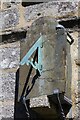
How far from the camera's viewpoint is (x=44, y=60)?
1.91 m

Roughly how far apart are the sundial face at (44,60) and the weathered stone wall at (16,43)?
96 millimetres

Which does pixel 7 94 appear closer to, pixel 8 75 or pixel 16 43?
pixel 8 75

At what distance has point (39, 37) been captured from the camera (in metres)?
1.96

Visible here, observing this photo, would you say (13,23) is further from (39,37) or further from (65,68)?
(65,68)

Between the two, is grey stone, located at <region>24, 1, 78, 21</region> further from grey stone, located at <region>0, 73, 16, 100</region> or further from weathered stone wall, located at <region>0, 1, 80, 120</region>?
grey stone, located at <region>0, 73, 16, 100</region>

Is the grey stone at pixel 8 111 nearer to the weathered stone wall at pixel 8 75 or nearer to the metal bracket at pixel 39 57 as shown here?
the weathered stone wall at pixel 8 75

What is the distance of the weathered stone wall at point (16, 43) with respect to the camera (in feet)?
6.52

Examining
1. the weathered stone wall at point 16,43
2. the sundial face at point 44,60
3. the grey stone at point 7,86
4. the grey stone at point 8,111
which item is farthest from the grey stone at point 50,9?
the grey stone at point 8,111

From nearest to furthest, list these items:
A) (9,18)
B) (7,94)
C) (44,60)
A: (44,60) < (7,94) < (9,18)

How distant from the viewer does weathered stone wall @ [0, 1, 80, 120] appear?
1.99 metres

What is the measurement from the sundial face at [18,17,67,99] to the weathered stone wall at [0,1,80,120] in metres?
0.10

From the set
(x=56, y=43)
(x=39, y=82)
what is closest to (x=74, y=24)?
(x=56, y=43)

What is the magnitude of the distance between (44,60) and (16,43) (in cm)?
23

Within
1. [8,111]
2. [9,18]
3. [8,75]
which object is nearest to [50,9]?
[9,18]
